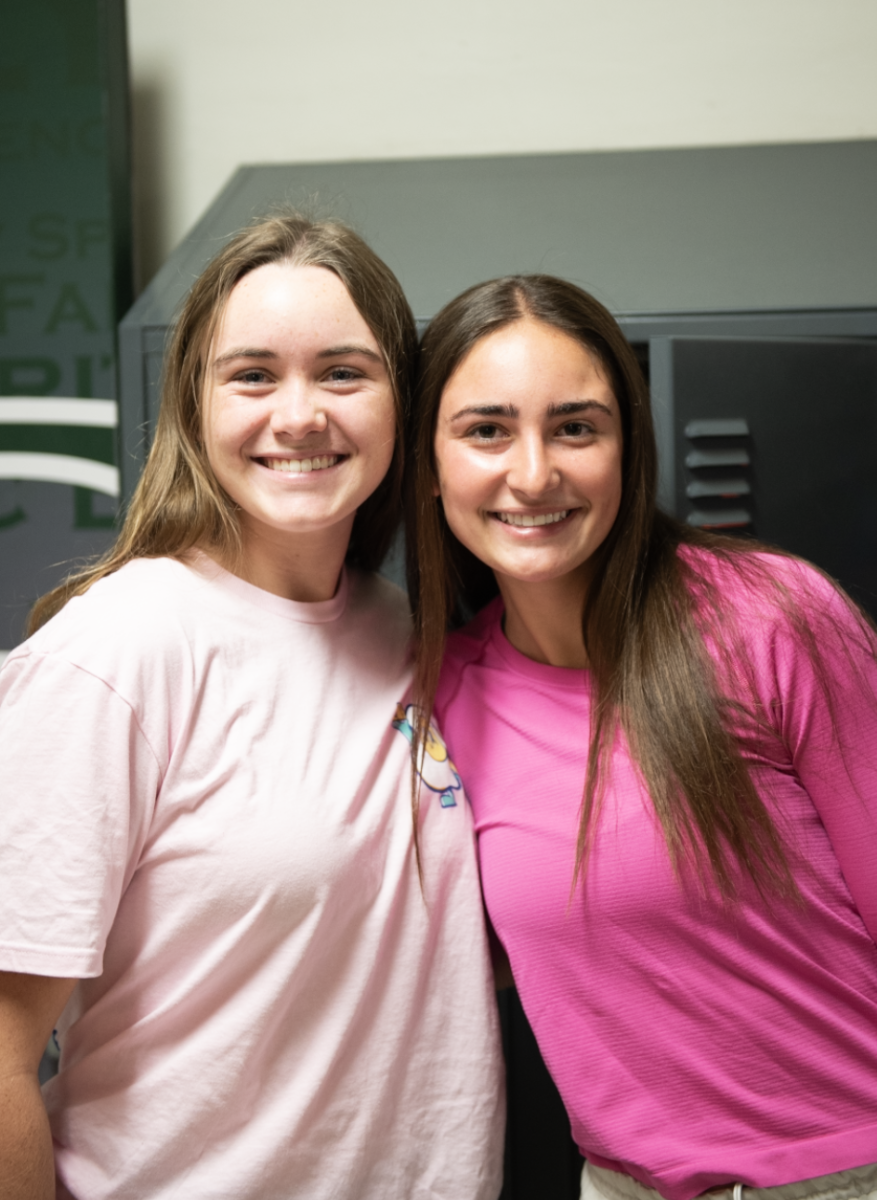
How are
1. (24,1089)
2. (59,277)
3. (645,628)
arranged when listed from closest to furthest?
(24,1089)
(645,628)
(59,277)

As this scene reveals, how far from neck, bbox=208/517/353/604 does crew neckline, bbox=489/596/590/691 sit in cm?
29

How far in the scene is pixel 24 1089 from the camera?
3.31 feet

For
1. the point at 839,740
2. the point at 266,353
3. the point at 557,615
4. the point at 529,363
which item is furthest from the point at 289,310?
the point at 839,740

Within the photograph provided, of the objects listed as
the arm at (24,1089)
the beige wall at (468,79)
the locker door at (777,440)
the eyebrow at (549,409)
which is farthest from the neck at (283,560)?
the beige wall at (468,79)

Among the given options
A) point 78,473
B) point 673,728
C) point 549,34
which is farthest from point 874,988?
point 549,34

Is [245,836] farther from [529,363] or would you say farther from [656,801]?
[529,363]

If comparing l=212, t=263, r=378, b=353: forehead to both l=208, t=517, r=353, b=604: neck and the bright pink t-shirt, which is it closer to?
l=208, t=517, r=353, b=604: neck

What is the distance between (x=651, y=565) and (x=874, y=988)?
0.59 m

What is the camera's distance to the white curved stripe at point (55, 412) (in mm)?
2166

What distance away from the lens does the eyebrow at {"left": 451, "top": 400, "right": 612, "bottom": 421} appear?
124 centimetres

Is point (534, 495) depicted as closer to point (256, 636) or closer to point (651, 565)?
point (651, 565)

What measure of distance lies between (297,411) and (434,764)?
487 millimetres

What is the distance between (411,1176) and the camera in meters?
1.22

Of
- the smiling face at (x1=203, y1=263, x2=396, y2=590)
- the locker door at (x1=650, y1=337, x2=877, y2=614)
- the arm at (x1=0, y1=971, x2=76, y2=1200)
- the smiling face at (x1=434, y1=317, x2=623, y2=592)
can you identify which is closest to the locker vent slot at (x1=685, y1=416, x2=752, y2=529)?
the locker door at (x1=650, y1=337, x2=877, y2=614)
